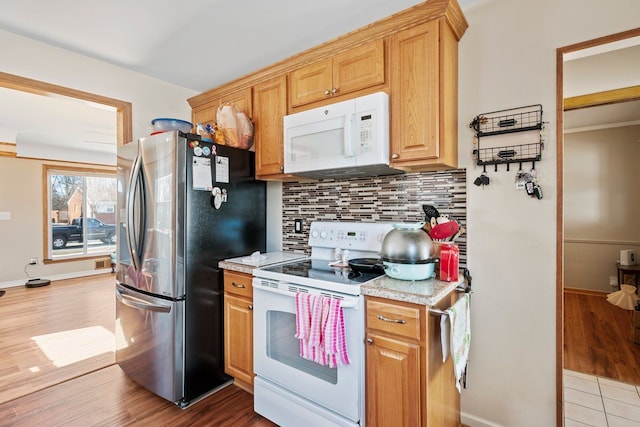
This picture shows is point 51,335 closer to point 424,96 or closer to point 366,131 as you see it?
point 366,131

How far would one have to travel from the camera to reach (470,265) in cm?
178

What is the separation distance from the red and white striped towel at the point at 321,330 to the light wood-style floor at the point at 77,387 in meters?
0.70

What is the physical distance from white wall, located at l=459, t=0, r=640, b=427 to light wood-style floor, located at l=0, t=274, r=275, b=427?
4.43 ft

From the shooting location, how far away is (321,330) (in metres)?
1.51

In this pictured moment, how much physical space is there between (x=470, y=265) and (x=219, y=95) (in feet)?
7.70

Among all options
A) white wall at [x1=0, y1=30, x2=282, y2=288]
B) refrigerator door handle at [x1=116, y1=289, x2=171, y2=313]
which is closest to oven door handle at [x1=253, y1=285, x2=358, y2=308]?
refrigerator door handle at [x1=116, y1=289, x2=171, y2=313]

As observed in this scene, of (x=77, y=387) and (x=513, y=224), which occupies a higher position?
(x=513, y=224)

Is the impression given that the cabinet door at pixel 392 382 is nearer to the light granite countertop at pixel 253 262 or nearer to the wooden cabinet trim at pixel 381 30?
the light granite countertop at pixel 253 262

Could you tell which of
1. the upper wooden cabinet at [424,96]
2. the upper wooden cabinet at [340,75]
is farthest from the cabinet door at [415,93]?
the upper wooden cabinet at [340,75]

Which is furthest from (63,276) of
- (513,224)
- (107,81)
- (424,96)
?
(513,224)

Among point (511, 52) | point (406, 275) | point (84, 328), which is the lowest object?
point (84, 328)

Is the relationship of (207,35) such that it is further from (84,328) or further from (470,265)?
(84,328)

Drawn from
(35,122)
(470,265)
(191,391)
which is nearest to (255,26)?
(470,265)

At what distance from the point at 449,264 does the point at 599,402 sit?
157 cm
